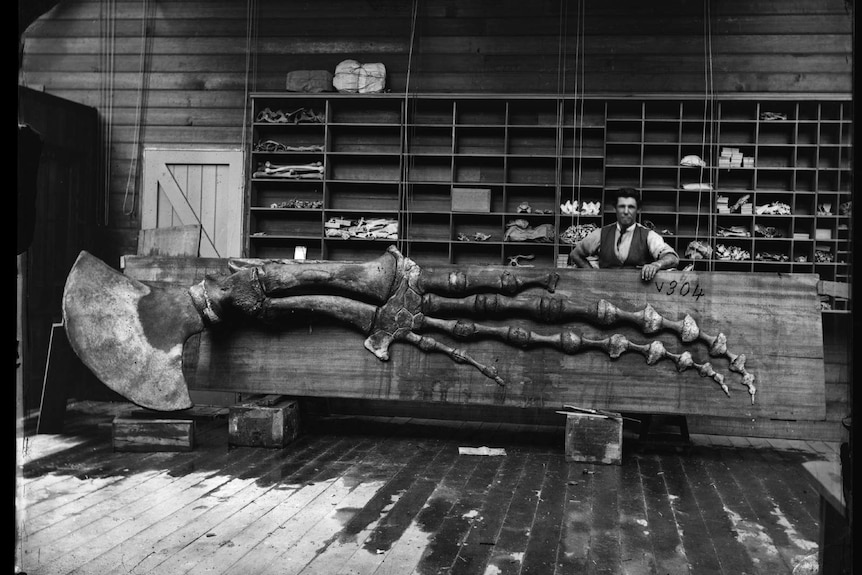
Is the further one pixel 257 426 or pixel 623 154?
pixel 623 154

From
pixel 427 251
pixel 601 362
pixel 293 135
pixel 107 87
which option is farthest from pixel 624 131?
pixel 107 87

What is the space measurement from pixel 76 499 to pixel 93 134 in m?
4.24

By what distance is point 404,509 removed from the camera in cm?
324

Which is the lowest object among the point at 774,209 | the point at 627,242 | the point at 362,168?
the point at 627,242

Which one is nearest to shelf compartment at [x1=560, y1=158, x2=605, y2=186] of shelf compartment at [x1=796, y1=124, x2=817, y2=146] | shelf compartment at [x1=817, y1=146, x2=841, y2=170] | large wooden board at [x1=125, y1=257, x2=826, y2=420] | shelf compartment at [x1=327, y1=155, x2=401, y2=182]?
shelf compartment at [x1=327, y1=155, x2=401, y2=182]

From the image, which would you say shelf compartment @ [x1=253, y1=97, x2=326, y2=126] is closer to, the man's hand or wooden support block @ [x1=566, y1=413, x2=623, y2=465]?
the man's hand

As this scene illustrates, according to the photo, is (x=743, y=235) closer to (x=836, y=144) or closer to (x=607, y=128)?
(x=836, y=144)

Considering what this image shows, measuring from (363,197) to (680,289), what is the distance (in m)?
3.02

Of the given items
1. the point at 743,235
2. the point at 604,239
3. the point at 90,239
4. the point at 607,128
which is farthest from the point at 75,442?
the point at 743,235

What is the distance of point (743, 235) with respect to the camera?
5.80m

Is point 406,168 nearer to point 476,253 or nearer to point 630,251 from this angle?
point 476,253

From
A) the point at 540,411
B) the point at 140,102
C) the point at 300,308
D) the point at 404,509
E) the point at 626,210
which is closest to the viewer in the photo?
the point at 404,509

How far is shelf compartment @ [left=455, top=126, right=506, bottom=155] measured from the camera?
6.27 meters

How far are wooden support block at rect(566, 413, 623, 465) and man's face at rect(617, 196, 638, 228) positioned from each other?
131 cm
